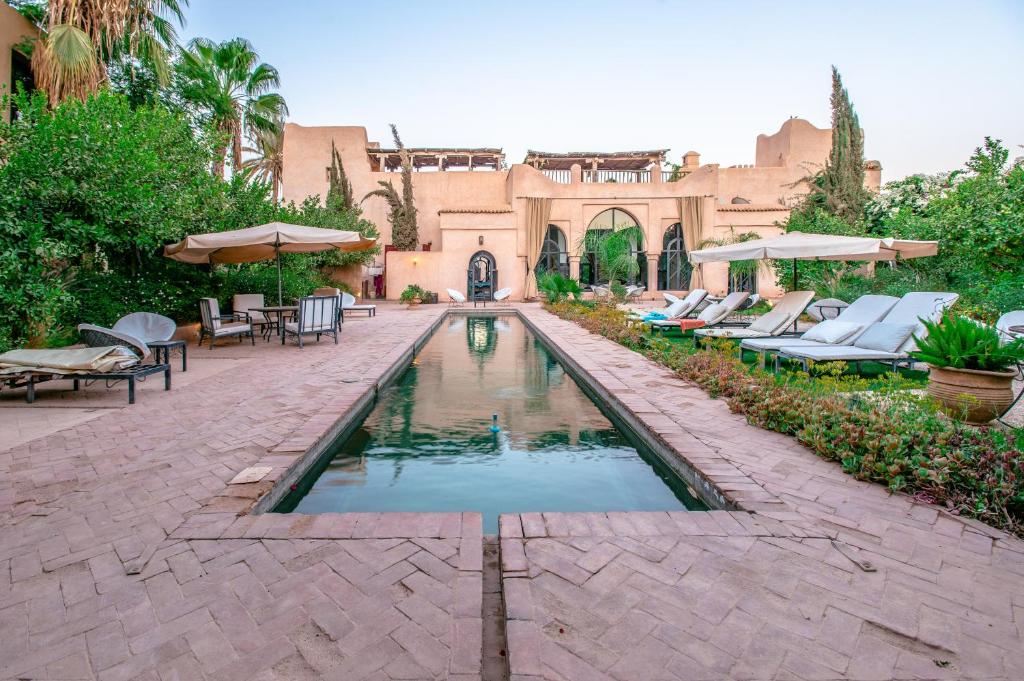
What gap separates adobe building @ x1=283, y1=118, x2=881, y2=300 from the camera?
22.6 m

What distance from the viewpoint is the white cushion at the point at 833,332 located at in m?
6.93

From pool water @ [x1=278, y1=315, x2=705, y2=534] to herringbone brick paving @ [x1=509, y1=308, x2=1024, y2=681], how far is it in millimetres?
779

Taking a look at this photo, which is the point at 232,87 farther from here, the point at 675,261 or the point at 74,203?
the point at 675,261

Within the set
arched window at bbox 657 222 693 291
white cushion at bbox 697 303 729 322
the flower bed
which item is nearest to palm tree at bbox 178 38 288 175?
white cushion at bbox 697 303 729 322

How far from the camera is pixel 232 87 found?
18.1m

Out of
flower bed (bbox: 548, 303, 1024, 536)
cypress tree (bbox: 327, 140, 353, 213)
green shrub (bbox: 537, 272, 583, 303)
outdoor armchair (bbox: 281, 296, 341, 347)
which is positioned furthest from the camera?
cypress tree (bbox: 327, 140, 353, 213)

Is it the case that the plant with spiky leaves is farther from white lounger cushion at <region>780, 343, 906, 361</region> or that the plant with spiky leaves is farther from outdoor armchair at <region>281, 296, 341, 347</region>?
white lounger cushion at <region>780, 343, 906, 361</region>

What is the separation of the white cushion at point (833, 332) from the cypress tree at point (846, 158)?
1171 centimetres

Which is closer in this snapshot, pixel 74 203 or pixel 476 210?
pixel 74 203

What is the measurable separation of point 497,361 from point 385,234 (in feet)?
59.5

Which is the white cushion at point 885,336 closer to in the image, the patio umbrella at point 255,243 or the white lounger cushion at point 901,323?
the white lounger cushion at point 901,323

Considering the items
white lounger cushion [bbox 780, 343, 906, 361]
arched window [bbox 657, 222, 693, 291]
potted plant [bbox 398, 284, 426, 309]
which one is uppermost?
arched window [bbox 657, 222, 693, 291]

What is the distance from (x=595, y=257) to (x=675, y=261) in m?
3.37

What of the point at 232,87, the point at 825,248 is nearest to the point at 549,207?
the point at 232,87
